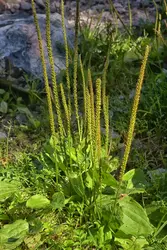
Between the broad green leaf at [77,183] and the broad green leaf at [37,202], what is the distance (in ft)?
0.51

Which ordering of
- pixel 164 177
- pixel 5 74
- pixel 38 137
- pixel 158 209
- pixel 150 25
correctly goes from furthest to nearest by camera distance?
1. pixel 150 25
2. pixel 5 74
3. pixel 38 137
4. pixel 164 177
5. pixel 158 209

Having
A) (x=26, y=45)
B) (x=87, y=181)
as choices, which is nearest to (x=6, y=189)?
(x=87, y=181)

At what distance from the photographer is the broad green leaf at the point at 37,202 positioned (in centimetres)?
236

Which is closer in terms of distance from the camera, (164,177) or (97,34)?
(164,177)

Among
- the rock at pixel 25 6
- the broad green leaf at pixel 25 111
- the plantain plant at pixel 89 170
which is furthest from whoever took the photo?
the rock at pixel 25 6

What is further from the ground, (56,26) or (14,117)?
(56,26)

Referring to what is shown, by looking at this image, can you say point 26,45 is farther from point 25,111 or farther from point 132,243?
point 132,243

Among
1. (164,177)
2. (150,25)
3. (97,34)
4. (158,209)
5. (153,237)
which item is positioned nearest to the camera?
(153,237)

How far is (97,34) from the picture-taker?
4.12 metres

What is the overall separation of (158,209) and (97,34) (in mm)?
2134

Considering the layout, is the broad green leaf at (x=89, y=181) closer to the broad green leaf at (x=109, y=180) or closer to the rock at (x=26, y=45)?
the broad green leaf at (x=109, y=180)

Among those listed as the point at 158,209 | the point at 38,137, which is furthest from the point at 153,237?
the point at 38,137

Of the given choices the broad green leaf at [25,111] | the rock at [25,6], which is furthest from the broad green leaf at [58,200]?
the rock at [25,6]

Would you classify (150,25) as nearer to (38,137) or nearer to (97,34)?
(97,34)
